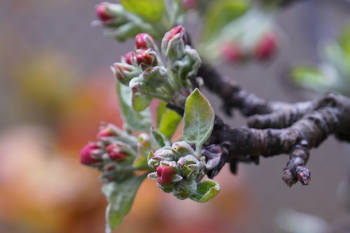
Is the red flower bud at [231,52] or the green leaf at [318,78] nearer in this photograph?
the green leaf at [318,78]

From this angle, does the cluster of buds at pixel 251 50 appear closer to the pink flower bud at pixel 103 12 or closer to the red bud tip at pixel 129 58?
the pink flower bud at pixel 103 12

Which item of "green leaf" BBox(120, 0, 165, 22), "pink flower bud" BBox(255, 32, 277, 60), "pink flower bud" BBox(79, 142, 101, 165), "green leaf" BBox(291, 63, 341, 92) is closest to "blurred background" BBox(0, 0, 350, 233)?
"pink flower bud" BBox(255, 32, 277, 60)

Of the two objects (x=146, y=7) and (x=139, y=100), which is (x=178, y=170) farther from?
(x=146, y=7)

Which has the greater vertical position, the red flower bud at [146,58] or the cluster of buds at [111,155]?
the red flower bud at [146,58]

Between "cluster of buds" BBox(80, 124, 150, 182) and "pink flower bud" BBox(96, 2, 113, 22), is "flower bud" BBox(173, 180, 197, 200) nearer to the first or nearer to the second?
"cluster of buds" BBox(80, 124, 150, 182)

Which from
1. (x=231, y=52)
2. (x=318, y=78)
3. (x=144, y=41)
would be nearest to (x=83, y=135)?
(x=231, y=52)

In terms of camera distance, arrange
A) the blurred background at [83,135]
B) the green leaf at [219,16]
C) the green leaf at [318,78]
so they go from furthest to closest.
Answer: the blurred background at [83,135], the green leaf at [219,16], the green leaf at [318,78]

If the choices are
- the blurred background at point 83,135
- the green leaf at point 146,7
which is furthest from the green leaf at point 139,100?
the blurred background at point 83,135

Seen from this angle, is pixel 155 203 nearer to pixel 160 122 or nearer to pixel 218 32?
pixel 218 32
